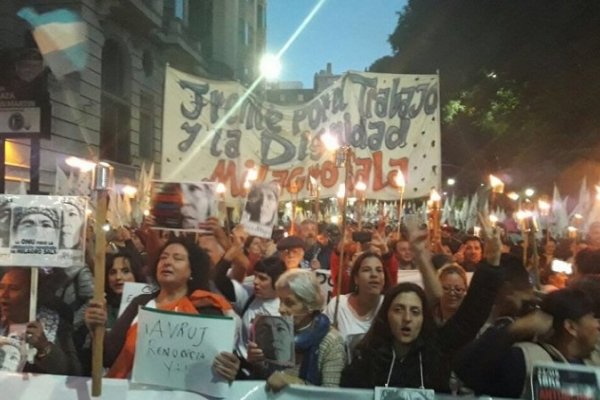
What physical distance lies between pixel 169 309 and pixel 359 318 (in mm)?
1253

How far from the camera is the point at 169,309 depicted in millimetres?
3775

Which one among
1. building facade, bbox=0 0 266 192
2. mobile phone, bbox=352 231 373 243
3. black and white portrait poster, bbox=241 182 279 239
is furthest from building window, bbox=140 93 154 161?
black and white portrait poster, bbox=241 182 279 239

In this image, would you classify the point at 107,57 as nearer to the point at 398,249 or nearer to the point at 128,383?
the point at 398,249

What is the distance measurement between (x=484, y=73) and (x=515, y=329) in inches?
555

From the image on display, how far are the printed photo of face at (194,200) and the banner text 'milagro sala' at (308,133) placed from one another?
185cm

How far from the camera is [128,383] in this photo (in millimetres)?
3562

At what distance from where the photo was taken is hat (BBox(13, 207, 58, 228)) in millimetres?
3861

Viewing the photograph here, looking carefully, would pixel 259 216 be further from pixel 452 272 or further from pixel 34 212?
pixel 34 212

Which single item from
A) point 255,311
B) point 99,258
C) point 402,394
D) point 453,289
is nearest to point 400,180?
→ point 453,289

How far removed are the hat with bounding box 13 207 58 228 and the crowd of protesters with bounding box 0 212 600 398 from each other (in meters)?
0.40

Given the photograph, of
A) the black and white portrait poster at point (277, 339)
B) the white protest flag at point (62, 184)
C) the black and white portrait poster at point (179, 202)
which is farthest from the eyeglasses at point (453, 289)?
the white protest flag at point (62, 184)

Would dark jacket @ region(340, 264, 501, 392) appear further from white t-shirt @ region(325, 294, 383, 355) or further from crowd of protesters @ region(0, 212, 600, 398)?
white t-shirt @ region(325, 294, 383, 355)

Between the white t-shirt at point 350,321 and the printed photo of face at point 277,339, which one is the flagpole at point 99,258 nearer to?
the printed photo of face at point 277,339

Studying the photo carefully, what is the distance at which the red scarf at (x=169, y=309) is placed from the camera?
145 inches
